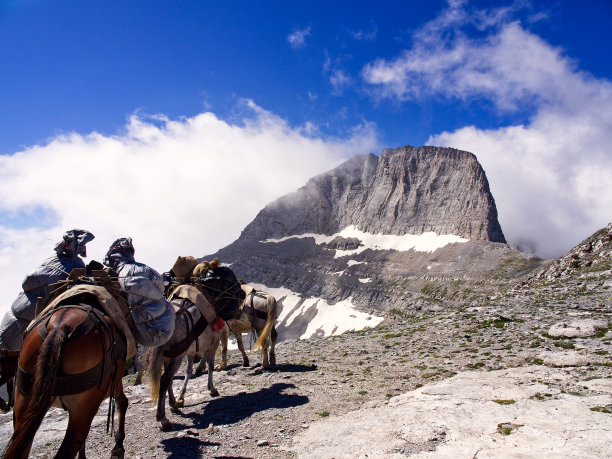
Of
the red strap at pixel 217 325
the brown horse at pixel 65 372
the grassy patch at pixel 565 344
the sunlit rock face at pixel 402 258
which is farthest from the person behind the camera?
the sunlit rock face at pixel 402 258

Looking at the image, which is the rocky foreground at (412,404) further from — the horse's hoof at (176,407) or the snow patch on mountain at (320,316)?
the snow patch on mountain at (320,316)

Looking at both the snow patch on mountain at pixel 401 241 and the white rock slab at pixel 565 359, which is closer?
the white rock slab at pixel 565 359

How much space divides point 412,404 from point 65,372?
7.53m

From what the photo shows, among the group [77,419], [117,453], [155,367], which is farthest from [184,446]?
[77,419]

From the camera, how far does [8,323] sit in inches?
329

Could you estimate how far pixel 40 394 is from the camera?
5141mm

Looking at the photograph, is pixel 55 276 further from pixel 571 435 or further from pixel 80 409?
pixel 571 435

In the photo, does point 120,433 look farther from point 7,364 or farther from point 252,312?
point 252,312

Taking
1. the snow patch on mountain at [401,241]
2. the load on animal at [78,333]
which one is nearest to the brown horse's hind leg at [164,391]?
the load on animal at [78,333]

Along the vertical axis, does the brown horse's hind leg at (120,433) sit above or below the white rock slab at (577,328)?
below

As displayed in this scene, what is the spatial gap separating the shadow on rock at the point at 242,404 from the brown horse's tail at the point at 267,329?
2.73 m

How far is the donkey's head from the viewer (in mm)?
12320

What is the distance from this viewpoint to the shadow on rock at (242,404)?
10.4m

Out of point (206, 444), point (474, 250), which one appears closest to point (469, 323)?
point (206, 444)
